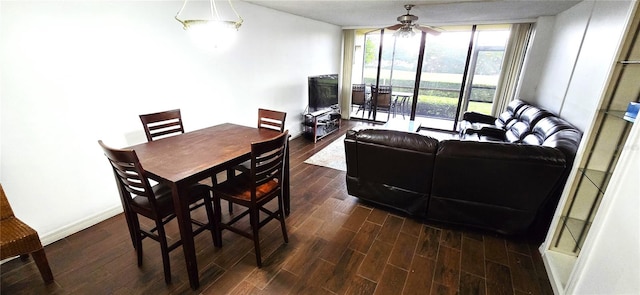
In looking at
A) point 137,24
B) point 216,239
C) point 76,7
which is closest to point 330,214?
point 216,239

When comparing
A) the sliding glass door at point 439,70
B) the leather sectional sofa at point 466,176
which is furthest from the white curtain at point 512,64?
the leather sectional sofa at point 466,176

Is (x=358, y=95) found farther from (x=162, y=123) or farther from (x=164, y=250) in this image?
(x=164, y=250)

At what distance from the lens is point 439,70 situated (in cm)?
567

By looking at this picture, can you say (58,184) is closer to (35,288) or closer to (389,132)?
(35,288)

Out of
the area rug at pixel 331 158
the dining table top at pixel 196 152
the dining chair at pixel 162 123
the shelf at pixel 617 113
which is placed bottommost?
the area rug at pixel 331 158

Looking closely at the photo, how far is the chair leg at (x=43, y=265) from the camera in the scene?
166 cm

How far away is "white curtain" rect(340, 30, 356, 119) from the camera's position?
20.3 ft

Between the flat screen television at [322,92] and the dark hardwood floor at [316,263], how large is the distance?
287 centimetres

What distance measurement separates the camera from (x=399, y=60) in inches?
238

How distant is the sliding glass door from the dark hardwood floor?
3.92 metres

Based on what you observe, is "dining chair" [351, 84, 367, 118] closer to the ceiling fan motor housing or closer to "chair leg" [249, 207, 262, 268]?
the ceiling fan motor housing

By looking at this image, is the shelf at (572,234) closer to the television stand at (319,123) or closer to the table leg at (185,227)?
the table leg at (185,227)

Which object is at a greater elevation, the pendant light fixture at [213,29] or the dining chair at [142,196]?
the pendant light fixture at [213,29]

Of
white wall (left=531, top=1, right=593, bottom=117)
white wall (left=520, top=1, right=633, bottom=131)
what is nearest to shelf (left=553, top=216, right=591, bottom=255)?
white wall (left=520, top=1, right=633, bottom=131)
